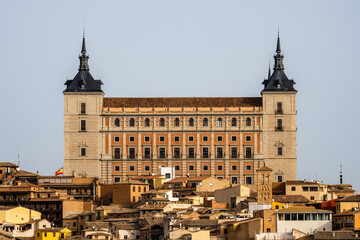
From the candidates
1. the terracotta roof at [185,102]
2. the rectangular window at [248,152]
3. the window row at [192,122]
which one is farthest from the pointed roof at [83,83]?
the rectangular window at [248,152]

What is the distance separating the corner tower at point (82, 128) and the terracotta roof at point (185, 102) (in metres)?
2.30

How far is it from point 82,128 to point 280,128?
872 inches

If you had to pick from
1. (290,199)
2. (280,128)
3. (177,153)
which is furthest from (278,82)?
(290,199)

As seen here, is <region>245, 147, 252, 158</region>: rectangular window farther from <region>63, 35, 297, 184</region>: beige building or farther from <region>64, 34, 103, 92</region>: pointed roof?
<region>64, 34, 103, 92</region>: pointed roof

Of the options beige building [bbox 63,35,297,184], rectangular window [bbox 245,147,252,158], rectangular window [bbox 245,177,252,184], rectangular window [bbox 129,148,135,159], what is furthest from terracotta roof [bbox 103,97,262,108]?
rectangular window [bbox 245,177,252,184]

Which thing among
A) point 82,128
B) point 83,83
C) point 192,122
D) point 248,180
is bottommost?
point 248,180

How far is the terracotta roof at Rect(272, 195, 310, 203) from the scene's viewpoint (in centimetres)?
12797

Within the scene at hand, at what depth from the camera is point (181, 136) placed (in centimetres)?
15375

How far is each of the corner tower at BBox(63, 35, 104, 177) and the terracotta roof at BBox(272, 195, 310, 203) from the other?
1104 inches

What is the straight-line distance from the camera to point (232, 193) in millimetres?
128750

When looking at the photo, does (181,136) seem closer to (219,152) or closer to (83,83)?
(219,152)

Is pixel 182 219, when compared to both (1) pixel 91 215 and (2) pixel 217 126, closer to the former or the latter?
(1) pixel 91 215

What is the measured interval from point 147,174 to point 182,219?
3906 cm

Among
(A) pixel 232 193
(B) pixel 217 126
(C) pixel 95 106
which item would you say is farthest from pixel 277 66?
(A) pixel 232 193
